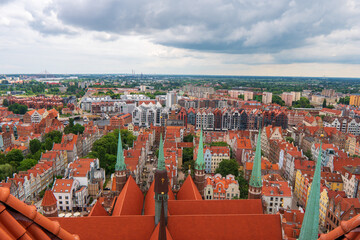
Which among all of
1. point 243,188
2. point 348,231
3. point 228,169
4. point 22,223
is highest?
point 22,223

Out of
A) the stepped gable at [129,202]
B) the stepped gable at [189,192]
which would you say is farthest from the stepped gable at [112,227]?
the stepped gable at [189,192]

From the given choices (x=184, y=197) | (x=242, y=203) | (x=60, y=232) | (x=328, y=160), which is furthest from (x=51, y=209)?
(x=328, y=160)

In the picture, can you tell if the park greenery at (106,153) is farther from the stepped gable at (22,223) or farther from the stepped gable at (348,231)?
the stepped gable at (348,231)

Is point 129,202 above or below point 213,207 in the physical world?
below

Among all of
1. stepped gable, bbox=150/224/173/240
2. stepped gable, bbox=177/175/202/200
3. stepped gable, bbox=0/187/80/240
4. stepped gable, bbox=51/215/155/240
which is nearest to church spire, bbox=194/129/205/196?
stepped gable, bbox=177/175/202/200

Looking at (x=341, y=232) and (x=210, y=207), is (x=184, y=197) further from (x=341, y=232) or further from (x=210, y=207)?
(x=341, y=232)

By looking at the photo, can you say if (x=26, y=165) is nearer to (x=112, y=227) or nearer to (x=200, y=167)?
(x=200, y=167)

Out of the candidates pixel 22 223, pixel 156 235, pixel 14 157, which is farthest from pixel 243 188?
pixel 14 157
